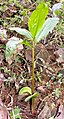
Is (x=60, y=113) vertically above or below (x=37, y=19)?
below

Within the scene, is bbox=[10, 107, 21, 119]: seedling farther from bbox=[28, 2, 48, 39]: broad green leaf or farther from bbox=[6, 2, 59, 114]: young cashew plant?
bbox=[28, 2, 48, 39]: broad green leaf

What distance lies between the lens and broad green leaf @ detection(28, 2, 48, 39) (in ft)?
5.70

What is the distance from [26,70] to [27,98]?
0.31 meters

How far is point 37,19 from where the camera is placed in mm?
1765

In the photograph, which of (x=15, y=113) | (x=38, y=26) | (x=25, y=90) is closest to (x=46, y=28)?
(x=38, y=26)

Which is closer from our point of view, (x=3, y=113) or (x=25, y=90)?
(x=3, y=113)

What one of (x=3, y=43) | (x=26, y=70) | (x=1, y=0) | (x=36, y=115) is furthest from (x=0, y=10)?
(x=36, y=115)

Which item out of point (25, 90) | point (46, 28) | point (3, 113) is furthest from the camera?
point (25, 90)

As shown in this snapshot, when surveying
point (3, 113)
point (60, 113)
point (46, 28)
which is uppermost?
point (46, 28)

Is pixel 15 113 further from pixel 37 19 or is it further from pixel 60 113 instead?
pixel 37 19

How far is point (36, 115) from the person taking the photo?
1.91m

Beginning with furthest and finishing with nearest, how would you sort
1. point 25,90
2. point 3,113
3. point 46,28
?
1. point 25,90
2. point 46,28
3. point 3,113

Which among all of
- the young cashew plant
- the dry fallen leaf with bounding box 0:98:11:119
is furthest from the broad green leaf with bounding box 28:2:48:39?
the dry fallen leaf with bounding box 0:98:11:119

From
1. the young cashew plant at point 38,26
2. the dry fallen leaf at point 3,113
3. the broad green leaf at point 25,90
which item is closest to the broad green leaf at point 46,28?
the young cashew plant at point 38,26
